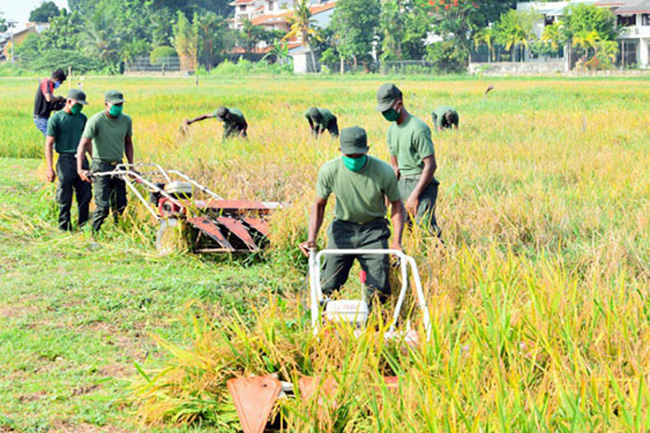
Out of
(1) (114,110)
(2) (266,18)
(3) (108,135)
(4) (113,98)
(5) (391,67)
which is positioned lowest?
Answer: (3) (108,135)

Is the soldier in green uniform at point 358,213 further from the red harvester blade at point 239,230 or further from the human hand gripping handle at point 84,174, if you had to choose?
the human hand gripping handle at point 84,174

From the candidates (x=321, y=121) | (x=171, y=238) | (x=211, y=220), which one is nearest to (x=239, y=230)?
(x=211, y=220)

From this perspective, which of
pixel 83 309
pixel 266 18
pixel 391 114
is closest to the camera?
pixel 83 309

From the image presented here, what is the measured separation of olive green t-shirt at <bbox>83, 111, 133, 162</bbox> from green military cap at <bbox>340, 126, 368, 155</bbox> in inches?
172

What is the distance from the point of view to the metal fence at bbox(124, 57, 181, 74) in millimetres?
77500

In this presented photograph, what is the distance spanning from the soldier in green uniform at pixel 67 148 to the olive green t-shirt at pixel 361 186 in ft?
14.6

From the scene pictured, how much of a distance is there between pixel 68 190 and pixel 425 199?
170 inches

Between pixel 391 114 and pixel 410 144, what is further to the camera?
pixel 410 144

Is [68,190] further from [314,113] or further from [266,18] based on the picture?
[266,18]

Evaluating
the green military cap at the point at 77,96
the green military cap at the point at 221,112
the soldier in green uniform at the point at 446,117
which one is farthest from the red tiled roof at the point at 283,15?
the green military cap at the point at 77,96

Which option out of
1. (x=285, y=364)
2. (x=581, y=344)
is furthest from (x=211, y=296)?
(x=581, y=344)

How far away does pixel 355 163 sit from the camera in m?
5.45

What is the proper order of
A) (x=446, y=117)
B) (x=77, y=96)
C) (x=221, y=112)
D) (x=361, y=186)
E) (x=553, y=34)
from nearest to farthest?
(x=361, y=186) → (x=77, y=96) → (x=221, y=112) → (x=446, y=117) → (x=553, y=34)

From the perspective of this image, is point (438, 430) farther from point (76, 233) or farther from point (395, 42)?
point (395, 42)
